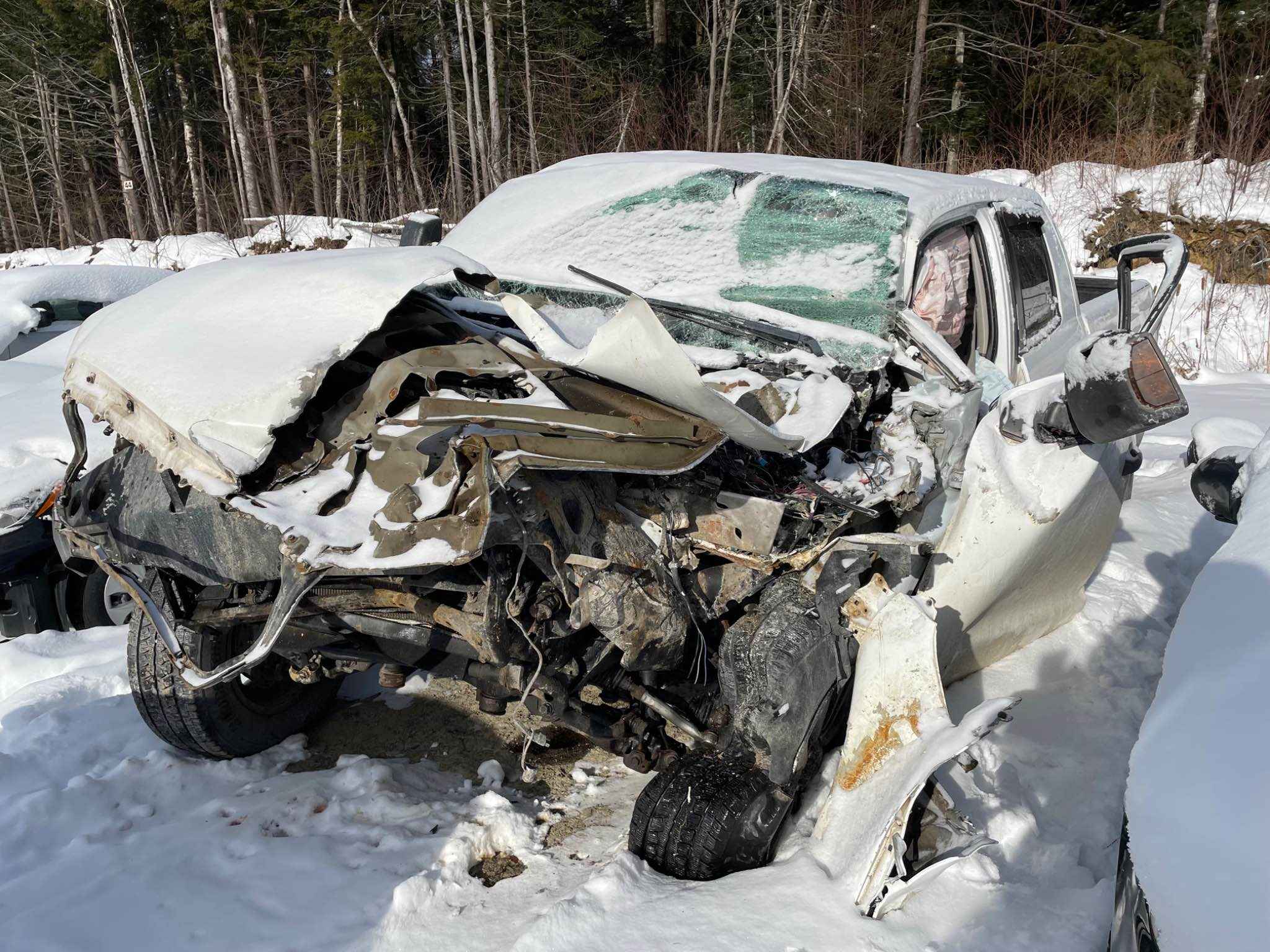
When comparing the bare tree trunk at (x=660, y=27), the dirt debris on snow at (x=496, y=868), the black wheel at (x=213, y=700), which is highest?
the bare tree trunk at (x=660, y=27)

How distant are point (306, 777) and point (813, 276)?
2579 millimetres

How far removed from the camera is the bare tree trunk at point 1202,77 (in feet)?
40.6

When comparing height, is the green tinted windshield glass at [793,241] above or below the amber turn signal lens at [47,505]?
above

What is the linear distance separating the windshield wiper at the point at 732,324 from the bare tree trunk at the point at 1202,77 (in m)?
12.5

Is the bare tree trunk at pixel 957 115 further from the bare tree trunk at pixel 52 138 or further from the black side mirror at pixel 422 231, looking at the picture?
the bare tree trunk at pixel 52 138

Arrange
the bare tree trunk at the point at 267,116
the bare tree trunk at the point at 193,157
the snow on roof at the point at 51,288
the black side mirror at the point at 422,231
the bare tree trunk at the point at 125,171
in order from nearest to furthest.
Result: the black side mirror at the point at 422,231
the snow on roof at the point at 51,288
the bare tree trunk at the point at 267,116
the bare tree trunk at the point at 193,157
the bare tree trunk at the point at 125,171

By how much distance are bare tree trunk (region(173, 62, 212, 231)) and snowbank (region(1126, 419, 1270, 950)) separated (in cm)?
2367

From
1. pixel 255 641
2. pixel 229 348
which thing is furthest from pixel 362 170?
pixel 255 641

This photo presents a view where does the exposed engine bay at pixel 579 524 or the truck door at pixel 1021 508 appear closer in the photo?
the exposed engine bay at pixel 579 524

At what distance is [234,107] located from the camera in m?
18.5

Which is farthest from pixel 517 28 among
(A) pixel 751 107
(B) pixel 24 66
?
(B) pixel 24 66

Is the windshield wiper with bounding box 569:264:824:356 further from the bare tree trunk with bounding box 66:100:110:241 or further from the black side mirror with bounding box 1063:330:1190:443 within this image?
the bare tree trunk with bounding box 66:100:110:241

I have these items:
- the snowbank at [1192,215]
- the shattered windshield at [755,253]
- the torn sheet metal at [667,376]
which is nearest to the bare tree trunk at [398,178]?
the snowbank at [1192,215]

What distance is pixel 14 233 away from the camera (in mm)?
28484
